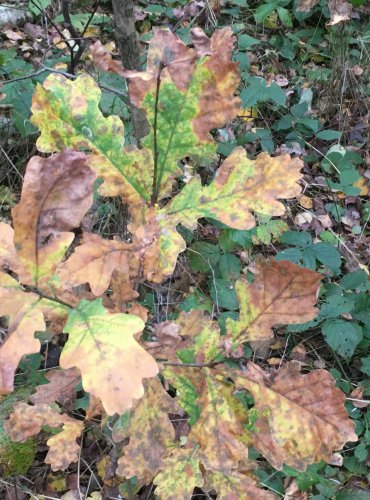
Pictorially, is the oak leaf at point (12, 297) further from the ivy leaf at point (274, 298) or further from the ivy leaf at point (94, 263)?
the ivy leaf at point (274, 298)

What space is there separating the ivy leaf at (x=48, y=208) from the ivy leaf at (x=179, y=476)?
0.57 m

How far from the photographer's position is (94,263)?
879mm

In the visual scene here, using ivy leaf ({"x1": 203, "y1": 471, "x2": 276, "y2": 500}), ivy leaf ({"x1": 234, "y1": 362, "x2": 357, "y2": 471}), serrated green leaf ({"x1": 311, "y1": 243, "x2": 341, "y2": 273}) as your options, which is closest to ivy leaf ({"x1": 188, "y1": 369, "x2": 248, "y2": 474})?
ivy leaf ({"x1": 234, "y1": 362, "x2": 357, "y2": 471})

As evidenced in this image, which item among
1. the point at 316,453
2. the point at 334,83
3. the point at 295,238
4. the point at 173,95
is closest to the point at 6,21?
the point at 334,83

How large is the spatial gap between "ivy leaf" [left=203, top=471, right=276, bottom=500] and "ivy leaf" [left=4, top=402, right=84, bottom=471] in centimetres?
34

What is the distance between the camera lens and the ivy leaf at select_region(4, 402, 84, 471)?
3.88 feet

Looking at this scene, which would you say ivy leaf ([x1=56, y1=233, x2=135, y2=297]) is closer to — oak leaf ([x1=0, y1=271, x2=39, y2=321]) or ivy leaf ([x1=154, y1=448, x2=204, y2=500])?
oak leaf ([x1=0, y1=271, x2=39, y2=321])

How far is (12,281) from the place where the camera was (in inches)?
32.3

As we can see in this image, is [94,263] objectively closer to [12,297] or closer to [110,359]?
[12,297]

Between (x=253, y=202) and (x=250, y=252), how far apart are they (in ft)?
5.28

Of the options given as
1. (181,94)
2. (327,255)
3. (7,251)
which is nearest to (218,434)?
(7,251)

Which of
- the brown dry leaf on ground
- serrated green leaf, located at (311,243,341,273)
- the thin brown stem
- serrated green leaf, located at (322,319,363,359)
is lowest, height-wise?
serrated green leaf, located at (322,319,363,359)

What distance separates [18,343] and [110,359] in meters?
0.16

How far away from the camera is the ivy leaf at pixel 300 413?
36.5 inches
